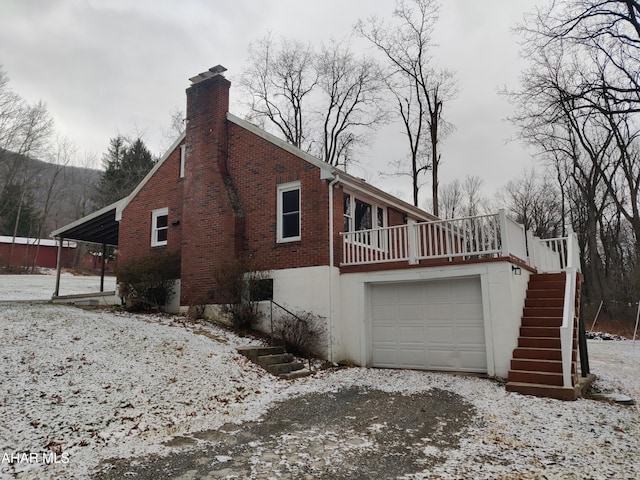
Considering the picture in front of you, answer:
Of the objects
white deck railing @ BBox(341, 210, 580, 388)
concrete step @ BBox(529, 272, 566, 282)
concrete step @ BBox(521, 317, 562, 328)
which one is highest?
white deck railing @ BBox(341, 210, 580, 388)

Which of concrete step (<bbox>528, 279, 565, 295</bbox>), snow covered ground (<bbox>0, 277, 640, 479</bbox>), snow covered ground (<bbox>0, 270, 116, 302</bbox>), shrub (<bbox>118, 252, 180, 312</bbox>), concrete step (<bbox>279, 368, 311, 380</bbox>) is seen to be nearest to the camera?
snow covered ground (<bbox>0, 277, 640, 479</bbox>)

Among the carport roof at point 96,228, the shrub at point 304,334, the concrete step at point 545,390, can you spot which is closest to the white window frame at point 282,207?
the shrub at point 304,334

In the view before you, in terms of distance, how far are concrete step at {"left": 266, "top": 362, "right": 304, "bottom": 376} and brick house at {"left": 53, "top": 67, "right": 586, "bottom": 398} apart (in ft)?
4.45

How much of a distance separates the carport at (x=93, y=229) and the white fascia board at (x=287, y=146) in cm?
603

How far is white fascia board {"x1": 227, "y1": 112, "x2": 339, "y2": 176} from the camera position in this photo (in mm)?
11117

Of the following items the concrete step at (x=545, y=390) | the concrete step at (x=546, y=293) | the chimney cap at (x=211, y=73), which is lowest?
the concrete step at (x=545, y=390)

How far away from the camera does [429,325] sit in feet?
32.9

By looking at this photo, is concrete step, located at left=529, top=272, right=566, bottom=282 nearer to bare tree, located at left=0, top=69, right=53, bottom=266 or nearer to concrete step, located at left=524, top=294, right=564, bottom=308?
concrete step, located at left=524, top=294, right=564, bottom=308

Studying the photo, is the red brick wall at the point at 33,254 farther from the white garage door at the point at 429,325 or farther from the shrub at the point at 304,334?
the white garage door at the point at 429,325

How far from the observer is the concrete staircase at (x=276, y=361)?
8773 millimetres

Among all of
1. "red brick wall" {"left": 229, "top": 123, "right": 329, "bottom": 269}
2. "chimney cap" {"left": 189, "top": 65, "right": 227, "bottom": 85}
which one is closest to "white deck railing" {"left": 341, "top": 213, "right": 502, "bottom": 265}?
"red brick wall" {"left": 229, "top": 123, "right": 329, "bottom": 269}

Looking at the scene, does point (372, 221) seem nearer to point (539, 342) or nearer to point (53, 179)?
point (539, 342)

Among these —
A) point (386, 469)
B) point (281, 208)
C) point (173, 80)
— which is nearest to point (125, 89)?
point (173, 80)

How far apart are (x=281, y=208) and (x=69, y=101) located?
70.3 ft
